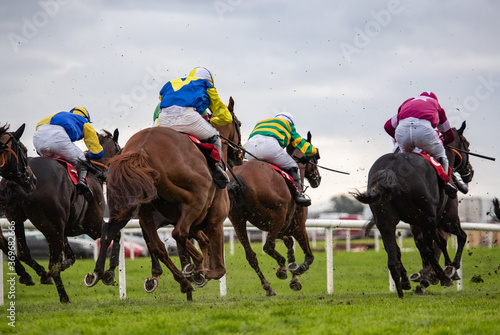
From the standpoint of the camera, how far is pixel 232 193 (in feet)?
27.2

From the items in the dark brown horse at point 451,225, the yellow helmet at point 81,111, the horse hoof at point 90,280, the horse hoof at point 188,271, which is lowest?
the horse hoof at point 90,280

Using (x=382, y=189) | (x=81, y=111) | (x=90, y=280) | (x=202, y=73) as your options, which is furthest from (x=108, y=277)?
(x=382, y=189)

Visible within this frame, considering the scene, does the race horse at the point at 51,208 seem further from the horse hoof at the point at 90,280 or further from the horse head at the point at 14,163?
the horse hoof at the point at 90,280

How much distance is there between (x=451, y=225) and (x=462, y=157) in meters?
1.18

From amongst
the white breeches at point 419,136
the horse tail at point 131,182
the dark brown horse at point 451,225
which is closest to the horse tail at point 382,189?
the white breeches at point 419,136

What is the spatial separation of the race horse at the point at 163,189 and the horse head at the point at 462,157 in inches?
166

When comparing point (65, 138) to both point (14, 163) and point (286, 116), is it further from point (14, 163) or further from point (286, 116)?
point (286, 116)

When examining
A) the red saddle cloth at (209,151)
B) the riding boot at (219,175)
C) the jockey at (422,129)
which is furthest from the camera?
the jockey at (422,129)

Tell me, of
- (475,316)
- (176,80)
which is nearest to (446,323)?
(475,316)

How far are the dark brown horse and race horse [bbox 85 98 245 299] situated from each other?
3.09 metres

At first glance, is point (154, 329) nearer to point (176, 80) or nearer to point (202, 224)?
point (202, 224)

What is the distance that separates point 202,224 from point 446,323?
272 cm

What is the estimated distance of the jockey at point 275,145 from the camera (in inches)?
351

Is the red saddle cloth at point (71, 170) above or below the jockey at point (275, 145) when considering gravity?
below
